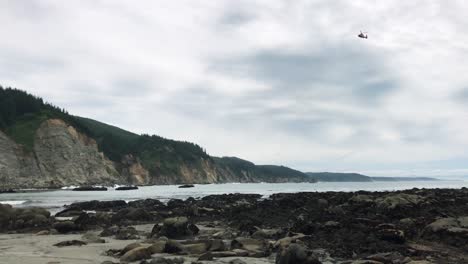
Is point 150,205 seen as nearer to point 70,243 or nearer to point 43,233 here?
point 43,233

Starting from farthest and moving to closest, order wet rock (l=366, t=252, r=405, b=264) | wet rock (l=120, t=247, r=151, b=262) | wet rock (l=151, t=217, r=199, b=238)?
wet rock (l=151, t=217, r=199, b=238) < wet rock (l=120, t=247, r=151, b=262) < wet rock (l=366, t=252, r=405, b=264)

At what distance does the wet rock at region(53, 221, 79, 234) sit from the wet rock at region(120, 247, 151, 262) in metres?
10.0

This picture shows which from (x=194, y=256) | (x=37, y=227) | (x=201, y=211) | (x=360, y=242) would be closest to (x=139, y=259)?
(x=194, y=256)

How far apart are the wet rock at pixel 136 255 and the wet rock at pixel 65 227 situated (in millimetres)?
10029

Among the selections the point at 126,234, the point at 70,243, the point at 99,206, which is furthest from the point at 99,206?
the point at 70,243

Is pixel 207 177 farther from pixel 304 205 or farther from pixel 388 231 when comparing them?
pixel 388 231

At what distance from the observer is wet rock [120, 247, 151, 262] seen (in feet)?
41.7

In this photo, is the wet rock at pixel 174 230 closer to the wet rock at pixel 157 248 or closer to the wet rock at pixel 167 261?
the wet rock at pixel 157 248

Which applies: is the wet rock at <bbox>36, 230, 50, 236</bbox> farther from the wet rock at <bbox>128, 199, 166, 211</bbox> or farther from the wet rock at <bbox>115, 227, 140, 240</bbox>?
Answer: the wet rock at <bbox>128, 199, 166, 211</bbox>

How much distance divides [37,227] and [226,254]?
555 inches

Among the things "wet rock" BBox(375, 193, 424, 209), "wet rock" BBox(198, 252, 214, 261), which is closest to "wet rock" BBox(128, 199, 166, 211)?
"wet rock" BBox(375, 193, 424, 209)

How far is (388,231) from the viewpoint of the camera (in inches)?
603

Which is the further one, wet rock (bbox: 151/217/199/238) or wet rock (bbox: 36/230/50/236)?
wet rock (bbox: 36/230/50/236)

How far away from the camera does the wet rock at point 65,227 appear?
21.6 metres
